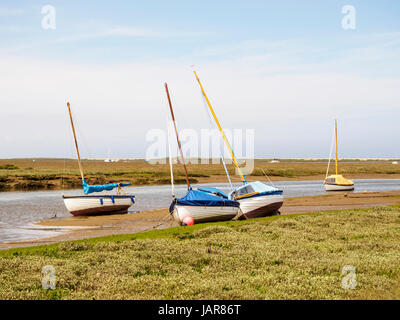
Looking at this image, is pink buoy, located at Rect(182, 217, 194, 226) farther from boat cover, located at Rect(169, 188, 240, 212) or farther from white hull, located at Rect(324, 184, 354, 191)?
white hull, located at Rect(324, 184, 354, 191)

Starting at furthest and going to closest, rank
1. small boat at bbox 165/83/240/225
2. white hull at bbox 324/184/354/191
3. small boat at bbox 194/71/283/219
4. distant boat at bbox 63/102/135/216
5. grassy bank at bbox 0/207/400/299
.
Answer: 1. white hull at bbox 324/184/354/191
2. distant boat at bbox 63/102/135/216
3. small boat at bbox 194/71/283/219
4. small boat at bbox 165/83/240/225
5. grassy bank at bbox 0/207/400/299

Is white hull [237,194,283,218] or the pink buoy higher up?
white hull [237,194,283,218]

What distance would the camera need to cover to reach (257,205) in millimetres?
33656

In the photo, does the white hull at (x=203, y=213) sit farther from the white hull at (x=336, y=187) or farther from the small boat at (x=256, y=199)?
the white hull at (x=336, y=187)

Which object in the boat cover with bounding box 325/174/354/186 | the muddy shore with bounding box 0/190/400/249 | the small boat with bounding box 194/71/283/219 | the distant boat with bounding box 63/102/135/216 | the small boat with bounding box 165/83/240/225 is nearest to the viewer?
the muddy shore with bounding box 0/190/400/249

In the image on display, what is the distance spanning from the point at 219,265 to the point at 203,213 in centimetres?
1479

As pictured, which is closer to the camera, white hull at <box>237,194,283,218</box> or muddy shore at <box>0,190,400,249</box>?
muddy shore at <box>0,190,400,249</box>

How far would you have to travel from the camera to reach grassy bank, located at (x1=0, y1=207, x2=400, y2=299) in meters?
12.8

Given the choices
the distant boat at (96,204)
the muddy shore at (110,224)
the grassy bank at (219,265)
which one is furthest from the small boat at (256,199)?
the distant boat at (96,204)

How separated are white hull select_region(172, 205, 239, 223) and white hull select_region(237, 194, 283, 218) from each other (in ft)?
4.72

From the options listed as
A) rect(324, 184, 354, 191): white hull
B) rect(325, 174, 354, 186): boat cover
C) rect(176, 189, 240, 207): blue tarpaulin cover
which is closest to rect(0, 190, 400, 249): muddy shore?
rect(176, 189, 240, 207): blue tarpaulin cover

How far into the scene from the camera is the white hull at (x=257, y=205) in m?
33.5

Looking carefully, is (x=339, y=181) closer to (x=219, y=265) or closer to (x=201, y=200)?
(x=201, y=200)

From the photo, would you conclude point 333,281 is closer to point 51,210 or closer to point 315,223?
point 315,223
